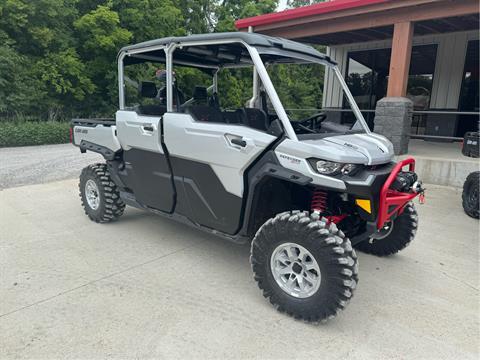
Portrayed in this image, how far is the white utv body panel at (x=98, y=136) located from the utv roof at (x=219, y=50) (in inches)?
35.1

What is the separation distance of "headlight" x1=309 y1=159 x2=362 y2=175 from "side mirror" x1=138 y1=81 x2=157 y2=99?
229 cm

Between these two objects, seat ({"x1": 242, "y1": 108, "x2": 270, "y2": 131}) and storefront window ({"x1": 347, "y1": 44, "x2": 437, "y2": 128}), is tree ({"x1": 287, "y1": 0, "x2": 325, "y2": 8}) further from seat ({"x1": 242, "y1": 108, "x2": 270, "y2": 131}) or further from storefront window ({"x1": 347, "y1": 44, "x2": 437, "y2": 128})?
seat ({"x1": 242, "y1": 108, "x2": 270, "y2": 131})

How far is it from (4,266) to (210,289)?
2.02 meters

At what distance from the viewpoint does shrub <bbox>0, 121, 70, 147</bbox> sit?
11.4 meters

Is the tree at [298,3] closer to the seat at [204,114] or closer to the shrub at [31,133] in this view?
the shrub at [31,133]

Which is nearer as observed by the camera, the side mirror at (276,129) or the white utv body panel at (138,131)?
the side mirror at (276,129)

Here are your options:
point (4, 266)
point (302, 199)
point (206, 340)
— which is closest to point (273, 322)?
point (206, 340)

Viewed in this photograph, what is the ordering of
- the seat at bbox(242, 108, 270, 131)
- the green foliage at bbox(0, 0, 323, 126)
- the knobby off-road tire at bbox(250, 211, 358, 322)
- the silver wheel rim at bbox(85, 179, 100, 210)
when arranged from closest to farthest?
1. the knobby off-road tire at bbox(250, 211, 358, 322)
2. the seat at bbox(242, 108, 270, 131)
3. the silver wheel rim at bbox(85, 179, 100, 210)
4. the green foliage at bbox(0, 0, 323, 126)

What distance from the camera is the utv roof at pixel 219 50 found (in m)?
3.13

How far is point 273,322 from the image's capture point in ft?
8.96

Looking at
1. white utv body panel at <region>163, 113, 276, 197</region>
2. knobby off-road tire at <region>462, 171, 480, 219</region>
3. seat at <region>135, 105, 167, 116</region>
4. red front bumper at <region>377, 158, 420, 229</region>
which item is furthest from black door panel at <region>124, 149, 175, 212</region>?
knobby off-road tire at <region>462, 171, 480, 219</region>

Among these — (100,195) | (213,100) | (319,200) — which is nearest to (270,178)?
(319,200)

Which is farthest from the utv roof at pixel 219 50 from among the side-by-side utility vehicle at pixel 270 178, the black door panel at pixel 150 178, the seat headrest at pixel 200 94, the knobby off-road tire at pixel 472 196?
the knobby off-road tire at pixel 472 196

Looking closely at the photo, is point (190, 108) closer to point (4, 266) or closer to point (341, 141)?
point (341, 141)
